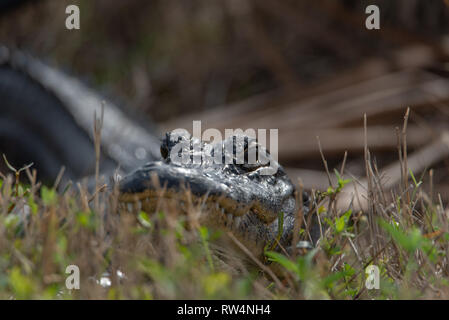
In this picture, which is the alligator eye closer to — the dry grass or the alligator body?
the dry grass

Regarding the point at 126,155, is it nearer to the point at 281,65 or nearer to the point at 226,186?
the point at 226,186

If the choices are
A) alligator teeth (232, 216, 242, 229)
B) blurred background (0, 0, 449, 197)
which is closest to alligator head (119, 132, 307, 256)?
alligator teeth (232, 216, 242, 229)

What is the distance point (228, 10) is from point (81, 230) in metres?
Answer: 7.13

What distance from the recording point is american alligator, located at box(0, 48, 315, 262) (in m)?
1.92

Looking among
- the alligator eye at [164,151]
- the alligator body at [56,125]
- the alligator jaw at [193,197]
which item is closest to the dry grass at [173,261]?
the alligator jaw at [193,197]

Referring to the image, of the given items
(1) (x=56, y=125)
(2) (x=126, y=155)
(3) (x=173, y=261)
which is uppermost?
(1) (x=56, y=125)

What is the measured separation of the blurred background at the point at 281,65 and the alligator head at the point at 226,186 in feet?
7.13

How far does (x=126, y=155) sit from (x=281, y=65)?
11.7 feet

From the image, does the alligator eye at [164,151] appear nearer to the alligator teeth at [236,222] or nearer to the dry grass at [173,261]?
the dry grass at [173,261]

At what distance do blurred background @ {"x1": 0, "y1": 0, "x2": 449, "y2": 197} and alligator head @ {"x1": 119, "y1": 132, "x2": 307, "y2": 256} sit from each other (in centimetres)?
217

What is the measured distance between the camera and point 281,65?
769 cm

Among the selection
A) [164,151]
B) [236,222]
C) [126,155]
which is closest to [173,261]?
[236,222]

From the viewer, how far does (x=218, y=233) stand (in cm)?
172

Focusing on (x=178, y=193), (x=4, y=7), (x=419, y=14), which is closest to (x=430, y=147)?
(x=419, y=14)
